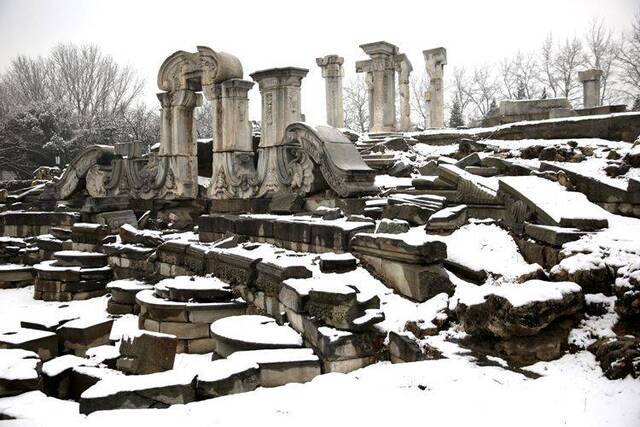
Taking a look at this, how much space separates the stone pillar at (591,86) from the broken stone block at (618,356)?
22095mm

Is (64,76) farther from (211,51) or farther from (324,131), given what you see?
(324,131)

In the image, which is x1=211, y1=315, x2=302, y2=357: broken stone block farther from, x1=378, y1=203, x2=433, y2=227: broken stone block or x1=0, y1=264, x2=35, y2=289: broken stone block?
x1=0, y1=264, x2=35, y2=289: broken stone block

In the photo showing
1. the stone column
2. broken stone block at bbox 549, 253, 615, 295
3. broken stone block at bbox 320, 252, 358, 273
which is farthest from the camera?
the stone column

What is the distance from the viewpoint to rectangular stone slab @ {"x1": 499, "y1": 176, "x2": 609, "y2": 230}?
5070 millimetres

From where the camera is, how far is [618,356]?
3359 mm

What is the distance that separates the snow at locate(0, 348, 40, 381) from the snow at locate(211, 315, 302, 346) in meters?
1.79

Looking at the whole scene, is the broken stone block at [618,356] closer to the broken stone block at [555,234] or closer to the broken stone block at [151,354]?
the broken stone block at [555,234]

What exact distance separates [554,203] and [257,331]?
3714 millimetres

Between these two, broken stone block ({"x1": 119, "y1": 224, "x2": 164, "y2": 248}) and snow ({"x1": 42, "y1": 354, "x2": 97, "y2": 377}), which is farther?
broken stone block ({"x1": 119, "y1": 224, "x2": 164, "y2": 248})

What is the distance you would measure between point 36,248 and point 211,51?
664cm

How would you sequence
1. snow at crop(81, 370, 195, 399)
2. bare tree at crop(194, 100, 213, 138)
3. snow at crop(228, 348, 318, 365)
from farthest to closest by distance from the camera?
1. bare tree at crop(194, 100, 213, 138)
2. snow at crop(228, 348, 318, 365)
3. snow at crop(81, 370, 195, 399)

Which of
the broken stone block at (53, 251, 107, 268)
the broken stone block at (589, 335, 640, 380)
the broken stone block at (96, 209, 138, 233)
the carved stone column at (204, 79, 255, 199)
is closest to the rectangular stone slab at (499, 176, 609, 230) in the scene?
the broken stone block at (589, 335, 640, 380)

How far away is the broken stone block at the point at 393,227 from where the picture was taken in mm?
6000

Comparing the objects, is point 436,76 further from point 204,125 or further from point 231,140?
point 204,125
